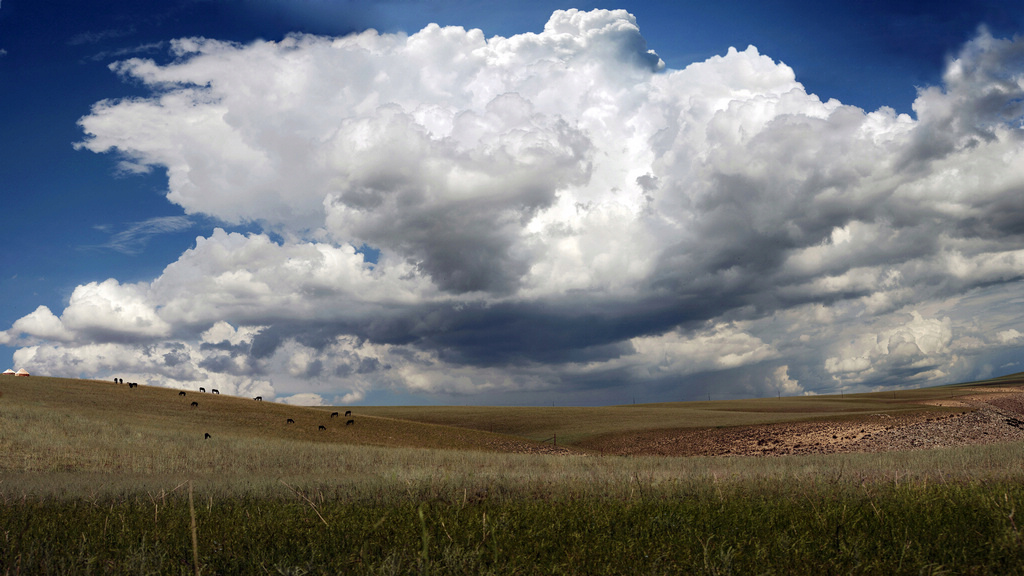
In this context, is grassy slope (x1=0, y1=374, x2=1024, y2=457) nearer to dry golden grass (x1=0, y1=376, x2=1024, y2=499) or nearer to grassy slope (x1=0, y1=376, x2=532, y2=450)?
grassy slope (x1=0, y1=376, x2=532, y2=450)

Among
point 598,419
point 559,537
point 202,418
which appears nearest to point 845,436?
point 598,419

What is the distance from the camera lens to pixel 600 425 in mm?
61094

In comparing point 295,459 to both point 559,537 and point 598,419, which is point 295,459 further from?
point 598,419

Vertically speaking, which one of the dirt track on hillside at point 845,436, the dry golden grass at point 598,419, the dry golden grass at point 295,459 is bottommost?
the dry golden grass at point 598,419

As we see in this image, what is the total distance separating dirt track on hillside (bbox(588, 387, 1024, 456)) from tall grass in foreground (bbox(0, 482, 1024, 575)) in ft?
78.2

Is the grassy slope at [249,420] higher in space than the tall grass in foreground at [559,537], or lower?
lower

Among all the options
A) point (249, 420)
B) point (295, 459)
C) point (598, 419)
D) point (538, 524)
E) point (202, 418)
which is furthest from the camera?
point (598, 419)

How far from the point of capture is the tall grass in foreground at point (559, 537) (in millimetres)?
6465

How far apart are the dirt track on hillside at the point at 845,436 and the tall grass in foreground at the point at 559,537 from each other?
23.8 metres

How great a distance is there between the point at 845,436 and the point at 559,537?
35128mm

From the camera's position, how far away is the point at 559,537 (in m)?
8.16

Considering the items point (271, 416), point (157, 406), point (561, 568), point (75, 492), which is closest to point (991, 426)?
point (561, 568)

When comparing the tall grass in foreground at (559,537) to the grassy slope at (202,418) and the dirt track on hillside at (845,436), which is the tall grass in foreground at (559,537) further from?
the grassy slope at (202,418)

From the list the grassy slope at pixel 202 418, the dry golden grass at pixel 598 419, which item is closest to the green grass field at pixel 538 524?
the grassy slope at pixel 202 418
